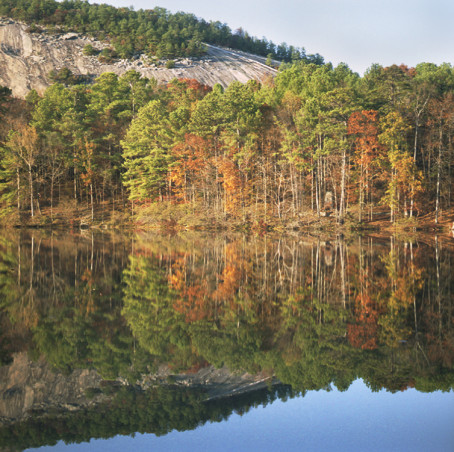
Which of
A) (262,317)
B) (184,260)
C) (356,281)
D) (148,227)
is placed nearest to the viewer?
(262,317)

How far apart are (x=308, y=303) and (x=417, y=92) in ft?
143

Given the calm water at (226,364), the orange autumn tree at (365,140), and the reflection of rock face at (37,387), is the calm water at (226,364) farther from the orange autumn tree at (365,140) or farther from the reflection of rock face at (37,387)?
the orange autumn tree at (365,140)

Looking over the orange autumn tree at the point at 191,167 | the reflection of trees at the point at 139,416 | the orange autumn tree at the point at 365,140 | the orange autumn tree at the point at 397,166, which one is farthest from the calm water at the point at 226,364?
the orange autumn tree at the point at 191,167

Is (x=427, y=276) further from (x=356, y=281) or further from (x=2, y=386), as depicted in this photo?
(x=2, y=386)

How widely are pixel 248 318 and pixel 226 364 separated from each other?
8.85 ft

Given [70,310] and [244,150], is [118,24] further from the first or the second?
[70,310]

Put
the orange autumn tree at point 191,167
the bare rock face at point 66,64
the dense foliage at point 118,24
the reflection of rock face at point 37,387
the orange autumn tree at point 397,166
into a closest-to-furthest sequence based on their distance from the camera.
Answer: the reflection of rock face at point 37,387
the orange autumn tree at point 397,166
the orange autumn tree at point 191,167
the bare rock face at point 66,64
the dense foliage at point 118,24

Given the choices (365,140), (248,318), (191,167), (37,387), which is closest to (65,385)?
(37,387)

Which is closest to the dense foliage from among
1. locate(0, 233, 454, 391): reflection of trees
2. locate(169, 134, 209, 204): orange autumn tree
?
locate(169, 134, 209, 204): orange autumn tree

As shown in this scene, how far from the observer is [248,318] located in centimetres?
965

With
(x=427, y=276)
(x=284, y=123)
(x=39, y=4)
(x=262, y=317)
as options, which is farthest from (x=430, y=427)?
(x=39, y=4)

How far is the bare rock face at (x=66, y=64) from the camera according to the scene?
90.2 meters

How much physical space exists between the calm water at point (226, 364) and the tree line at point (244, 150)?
3055 centimetres

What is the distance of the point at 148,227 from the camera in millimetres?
49344
